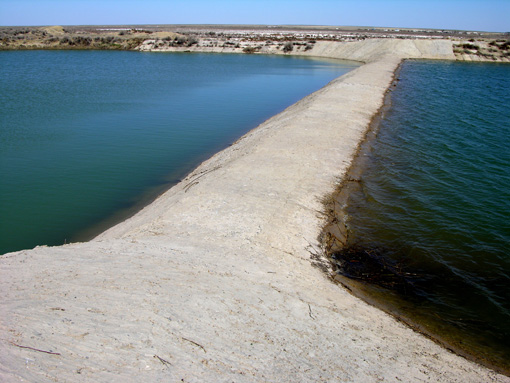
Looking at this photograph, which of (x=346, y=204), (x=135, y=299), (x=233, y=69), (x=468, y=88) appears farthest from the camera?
(x=233, y=69)

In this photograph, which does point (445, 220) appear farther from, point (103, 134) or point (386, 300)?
point (103, 134)

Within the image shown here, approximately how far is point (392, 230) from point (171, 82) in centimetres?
3263

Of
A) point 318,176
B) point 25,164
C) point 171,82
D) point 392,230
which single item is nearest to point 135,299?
point 392,230

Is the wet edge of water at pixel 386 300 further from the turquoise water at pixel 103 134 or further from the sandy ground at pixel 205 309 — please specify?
the turquoise water at pixel 103 134

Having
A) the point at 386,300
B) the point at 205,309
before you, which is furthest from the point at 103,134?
the point at 386,300

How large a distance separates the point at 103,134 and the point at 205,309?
17372 millimetres

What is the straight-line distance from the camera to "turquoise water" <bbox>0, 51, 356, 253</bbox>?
1322 centimetres

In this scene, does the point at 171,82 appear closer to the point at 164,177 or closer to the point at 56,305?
the point at 164,177

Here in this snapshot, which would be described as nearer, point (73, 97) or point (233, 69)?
point (73, 97)

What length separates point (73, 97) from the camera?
98.4 feet

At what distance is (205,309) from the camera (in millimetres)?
6625

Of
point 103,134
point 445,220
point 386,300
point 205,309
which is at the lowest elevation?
point 386,300

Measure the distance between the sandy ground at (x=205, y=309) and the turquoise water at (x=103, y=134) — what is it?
3.46 meters

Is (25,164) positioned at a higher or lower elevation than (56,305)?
lower
